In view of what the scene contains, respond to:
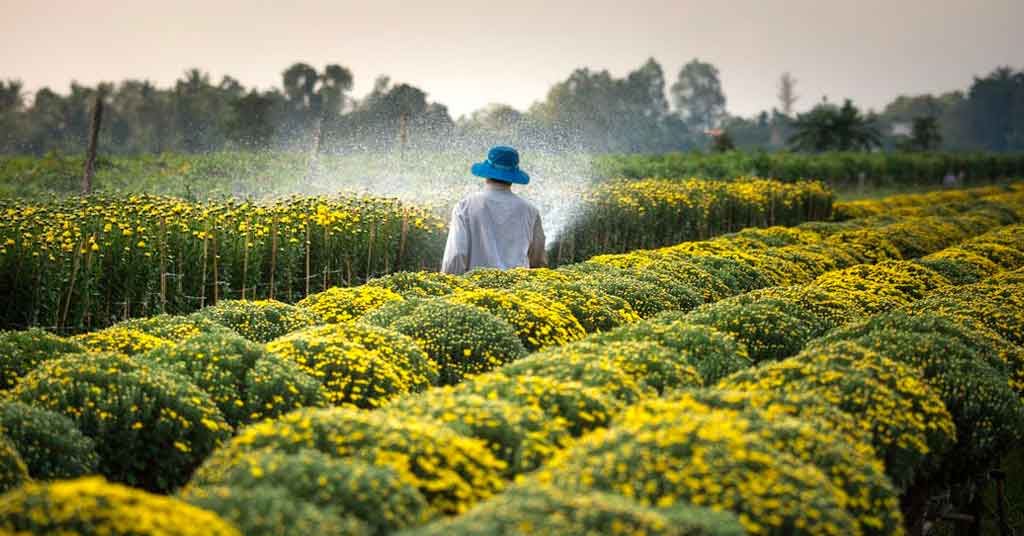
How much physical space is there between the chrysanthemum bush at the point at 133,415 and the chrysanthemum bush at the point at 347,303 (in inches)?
95.8

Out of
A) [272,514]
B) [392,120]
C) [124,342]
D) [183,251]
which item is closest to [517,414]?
[272,514]

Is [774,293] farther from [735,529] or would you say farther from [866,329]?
[735,529]

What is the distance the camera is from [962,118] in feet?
476

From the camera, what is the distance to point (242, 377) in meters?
6.18

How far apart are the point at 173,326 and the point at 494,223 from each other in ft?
13.1

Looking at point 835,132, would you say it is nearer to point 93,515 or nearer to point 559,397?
point 559,397

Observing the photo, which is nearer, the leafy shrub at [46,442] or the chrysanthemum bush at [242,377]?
the leafy shrub at [46,442]

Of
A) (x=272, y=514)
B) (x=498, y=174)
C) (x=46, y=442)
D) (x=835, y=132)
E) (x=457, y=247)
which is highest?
(x=835, y=132)

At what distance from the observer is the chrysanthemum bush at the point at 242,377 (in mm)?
5961

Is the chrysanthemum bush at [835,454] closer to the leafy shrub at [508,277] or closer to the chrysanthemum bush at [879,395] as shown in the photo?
the chrysanthemum bush at [879,395]

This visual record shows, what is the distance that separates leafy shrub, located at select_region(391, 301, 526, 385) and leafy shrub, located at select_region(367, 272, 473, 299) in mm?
1554

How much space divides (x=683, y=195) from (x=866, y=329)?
12.7 metres

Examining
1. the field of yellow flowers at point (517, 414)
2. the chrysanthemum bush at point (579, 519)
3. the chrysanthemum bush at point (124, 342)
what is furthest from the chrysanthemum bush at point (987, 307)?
the chrysanthemum bush at point (124, 342)

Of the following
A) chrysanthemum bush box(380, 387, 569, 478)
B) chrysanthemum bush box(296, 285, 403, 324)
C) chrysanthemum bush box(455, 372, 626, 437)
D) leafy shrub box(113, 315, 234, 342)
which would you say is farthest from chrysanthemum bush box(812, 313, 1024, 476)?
leafy shrub box(113, 315, 234, 342)
